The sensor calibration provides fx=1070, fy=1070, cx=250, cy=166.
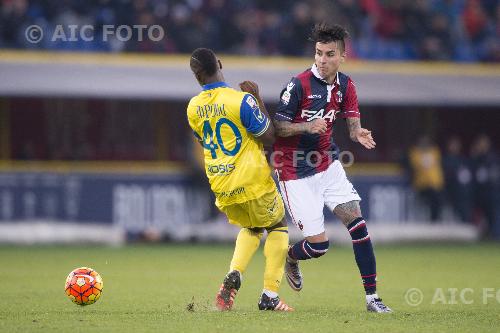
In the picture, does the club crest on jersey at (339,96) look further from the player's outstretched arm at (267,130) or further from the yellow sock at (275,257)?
the yellow sock at (275,257)

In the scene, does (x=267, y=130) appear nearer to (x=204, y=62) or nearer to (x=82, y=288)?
(x=204, y=62)

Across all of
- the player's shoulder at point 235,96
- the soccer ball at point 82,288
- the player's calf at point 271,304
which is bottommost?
the player's calf at point 271,304

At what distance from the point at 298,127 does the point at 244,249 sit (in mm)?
1102

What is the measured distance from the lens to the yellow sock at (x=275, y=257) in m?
8.70

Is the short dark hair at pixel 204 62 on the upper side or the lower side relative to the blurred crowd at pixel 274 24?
lower

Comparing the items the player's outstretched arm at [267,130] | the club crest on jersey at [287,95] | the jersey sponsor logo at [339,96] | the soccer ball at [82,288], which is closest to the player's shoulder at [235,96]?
the player's outstretched arm at [267,130]

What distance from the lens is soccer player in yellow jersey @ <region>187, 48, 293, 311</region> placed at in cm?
850

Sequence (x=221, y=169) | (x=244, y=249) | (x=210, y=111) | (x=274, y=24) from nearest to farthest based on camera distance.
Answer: (x=210, y=111)
(x=221, y=169)
(x=244, y=249)
(x=274, y=24)

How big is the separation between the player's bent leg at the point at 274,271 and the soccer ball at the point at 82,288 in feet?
4.43

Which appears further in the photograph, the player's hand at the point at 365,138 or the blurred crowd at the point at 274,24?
the blurred crowd at the point at 274,24

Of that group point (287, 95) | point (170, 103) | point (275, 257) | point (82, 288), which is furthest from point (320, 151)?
point (170, 103)

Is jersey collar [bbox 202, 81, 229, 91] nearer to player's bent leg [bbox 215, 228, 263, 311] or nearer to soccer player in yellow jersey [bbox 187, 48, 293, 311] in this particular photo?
soccer player in yellow jersey [bbox 187, 48, 293, 311]

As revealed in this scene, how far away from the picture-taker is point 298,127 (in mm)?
8570

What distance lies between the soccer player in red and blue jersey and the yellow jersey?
0.88ft
